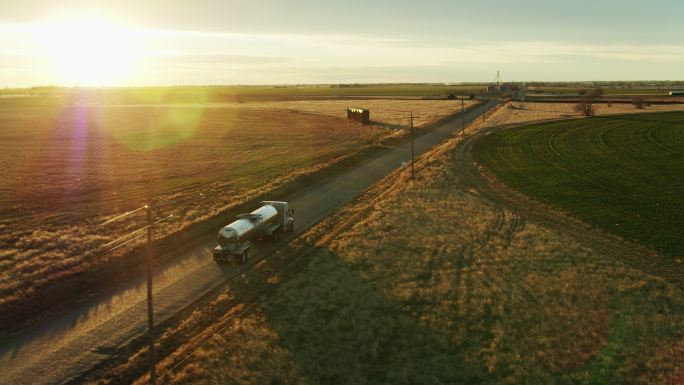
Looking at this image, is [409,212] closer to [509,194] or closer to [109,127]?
[509,194]

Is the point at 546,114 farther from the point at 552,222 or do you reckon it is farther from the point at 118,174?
the point at 118,174

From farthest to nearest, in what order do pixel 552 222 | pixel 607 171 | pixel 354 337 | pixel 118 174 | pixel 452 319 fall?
pixel 607 171, pixel 118 174, pixel 552 222, pixel 452 319, pixel 354 337

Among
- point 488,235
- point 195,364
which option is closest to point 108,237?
point 195,364

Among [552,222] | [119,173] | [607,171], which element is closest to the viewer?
[552,222]

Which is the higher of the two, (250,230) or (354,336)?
(250,230)

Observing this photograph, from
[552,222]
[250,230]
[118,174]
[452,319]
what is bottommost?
[452,319]

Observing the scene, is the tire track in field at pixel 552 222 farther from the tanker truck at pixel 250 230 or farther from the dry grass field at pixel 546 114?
the dry grass field at pixel 546 114

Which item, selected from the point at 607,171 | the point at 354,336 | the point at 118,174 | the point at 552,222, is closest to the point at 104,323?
the point at 354,336
